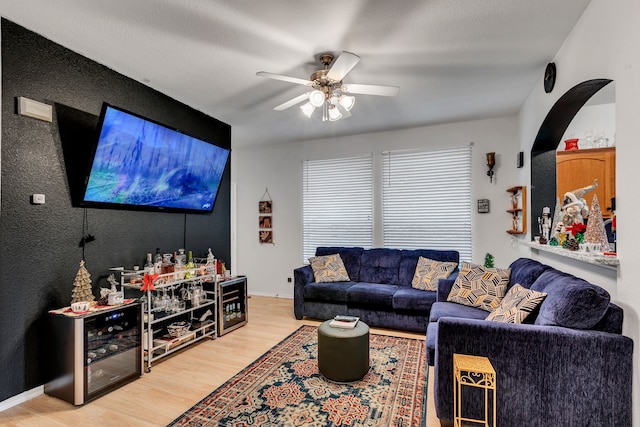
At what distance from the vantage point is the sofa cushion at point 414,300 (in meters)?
3.71

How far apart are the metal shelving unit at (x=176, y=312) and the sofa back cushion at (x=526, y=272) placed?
3.07 m

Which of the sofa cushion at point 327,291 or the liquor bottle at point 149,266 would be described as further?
the sofa cushion at point 327,291

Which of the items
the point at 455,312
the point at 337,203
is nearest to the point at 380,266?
the point at 337,203

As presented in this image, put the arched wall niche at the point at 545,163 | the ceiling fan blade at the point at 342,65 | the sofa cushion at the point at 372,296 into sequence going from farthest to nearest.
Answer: the sofa cushion at the point at 372,296 < the arched wall niche at the point at 545,163 < the ceiling fan blade at the point at 342,65

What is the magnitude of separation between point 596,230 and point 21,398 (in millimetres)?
4114

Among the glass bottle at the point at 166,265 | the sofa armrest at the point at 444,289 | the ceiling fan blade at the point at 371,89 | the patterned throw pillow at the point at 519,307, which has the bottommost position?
the sofa armrest at the point at 444,289

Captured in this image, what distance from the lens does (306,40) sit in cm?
250

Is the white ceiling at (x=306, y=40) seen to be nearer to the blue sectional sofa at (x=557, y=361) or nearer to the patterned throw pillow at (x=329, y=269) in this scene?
the blue sectional sofa at (x=557, y=361)

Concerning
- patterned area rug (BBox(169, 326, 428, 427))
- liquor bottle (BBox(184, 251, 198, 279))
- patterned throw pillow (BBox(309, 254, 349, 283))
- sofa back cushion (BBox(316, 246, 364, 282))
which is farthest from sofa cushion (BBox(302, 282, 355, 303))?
liquor bottle (BBox(184, 251, 198, 279))

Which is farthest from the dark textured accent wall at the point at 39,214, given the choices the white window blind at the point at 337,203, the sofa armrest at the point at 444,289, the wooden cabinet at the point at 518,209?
the wooden cabinet at the point at 518,209

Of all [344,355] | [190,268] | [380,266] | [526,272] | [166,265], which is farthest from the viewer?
[380,266]

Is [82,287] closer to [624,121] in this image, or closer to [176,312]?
[176,312]

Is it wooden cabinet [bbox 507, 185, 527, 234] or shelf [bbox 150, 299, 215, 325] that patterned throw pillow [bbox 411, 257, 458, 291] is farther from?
shelf [bbox 150, 299, 215, 325]

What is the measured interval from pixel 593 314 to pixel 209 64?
10.7ft
